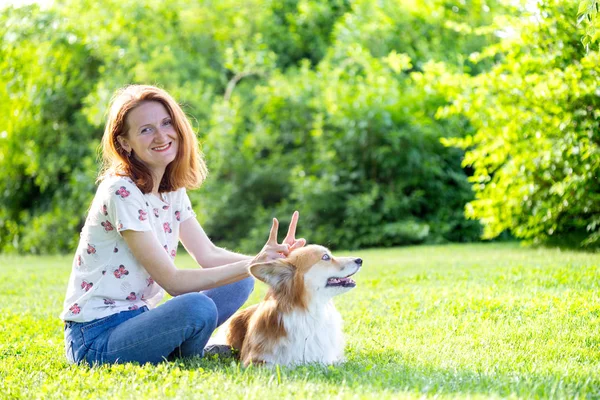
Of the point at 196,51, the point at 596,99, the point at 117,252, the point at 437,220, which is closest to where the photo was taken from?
the point at 117,252

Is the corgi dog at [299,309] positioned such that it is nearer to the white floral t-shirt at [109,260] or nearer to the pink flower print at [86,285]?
the white floral t-shirt at [109,260]

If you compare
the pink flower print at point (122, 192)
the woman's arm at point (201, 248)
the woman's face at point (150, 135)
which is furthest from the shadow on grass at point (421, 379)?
the woman's face at point (150, 135)

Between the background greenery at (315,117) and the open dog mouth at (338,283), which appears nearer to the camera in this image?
the open dog mouth at (338,283)

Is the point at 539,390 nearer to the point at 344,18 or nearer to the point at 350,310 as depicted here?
the point at 350,310

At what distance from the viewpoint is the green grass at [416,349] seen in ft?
9.96

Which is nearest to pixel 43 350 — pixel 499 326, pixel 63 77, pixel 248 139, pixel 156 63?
pixel 499 326

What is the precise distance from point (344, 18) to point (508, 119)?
6936 mm

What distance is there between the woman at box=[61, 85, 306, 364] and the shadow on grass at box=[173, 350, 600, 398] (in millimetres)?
247

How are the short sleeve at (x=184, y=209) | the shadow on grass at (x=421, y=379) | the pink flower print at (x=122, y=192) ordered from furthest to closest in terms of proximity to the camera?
the short sleeve at (x=184, y=209)
the pink flower print at (x=122, y=192)
the shadow on grass at (x=421, y=379)

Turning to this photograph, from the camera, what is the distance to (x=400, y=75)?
13000 mm

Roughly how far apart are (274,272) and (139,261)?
2.19 feet

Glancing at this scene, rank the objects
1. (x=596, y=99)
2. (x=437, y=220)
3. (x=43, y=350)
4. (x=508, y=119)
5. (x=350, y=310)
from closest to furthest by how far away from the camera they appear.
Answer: (x=43, y=350), (x=350, y=310), (x=596, y=99), (x=508, y=119), (x=437, y=220)

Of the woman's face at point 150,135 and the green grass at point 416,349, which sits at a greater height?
the woman's face at point 150,135

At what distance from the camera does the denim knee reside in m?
3.49
